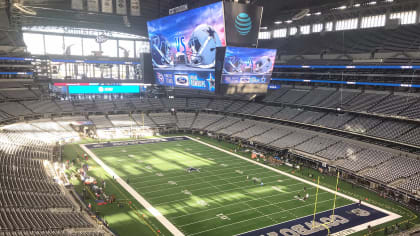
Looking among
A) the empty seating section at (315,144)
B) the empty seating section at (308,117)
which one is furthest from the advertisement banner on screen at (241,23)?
the empty seating section at (308,117)

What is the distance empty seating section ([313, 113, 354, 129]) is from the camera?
40750 mm

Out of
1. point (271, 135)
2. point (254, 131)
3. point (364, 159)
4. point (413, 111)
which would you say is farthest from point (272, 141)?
point (413, 111)

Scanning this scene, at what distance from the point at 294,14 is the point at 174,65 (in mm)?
20827

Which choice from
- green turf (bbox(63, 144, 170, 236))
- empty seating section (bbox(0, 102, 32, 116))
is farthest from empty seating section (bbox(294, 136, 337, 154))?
empty seating section (bbox(0, 102, 32, 116))

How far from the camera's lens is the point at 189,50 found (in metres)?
39.8

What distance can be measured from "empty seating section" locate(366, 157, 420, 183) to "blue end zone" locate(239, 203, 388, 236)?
19.4 ft

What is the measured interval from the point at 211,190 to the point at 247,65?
1625 centimetres

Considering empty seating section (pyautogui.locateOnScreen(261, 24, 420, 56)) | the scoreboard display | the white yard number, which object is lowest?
the white yard number

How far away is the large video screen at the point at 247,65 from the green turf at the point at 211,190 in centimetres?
980

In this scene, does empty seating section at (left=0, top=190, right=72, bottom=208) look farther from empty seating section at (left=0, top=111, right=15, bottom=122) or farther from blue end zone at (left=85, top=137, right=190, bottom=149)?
empty seating section at (left=0, top=111, right=15, bottom=122)

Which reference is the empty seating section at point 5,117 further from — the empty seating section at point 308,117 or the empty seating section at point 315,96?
the empty seating section at point 315,96

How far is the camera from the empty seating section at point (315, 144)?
126 ft

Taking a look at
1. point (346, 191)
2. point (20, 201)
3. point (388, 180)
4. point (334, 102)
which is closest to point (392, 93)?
point (334, 102)

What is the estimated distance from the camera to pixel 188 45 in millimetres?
39812
